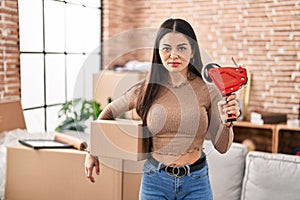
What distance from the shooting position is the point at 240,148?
1.82m

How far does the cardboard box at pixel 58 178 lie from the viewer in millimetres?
1578

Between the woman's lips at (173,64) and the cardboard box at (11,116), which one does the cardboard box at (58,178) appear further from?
the woman's lips at (173,64)

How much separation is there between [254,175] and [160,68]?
0.80 meters

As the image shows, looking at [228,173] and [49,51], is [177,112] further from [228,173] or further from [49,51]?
[49,51]

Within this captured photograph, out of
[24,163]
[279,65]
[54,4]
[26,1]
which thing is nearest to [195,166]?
[24,163]

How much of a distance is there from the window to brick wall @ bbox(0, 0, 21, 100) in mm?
114

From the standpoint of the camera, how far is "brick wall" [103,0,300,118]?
3.10m

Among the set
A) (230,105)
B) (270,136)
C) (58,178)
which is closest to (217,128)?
(230,105)

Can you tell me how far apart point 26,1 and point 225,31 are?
1565 millimetres

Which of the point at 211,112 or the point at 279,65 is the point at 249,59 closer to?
the point at 279,65

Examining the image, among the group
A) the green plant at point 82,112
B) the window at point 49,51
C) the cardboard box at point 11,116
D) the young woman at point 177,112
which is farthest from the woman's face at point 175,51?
the window at point 49,51

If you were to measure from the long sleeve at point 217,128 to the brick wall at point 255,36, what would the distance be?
74.0 inches

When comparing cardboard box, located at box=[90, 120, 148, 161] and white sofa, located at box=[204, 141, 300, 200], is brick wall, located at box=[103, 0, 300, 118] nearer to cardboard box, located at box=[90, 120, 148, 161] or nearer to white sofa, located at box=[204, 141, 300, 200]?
white sofa, located at box=[204, 141, 300, 200]

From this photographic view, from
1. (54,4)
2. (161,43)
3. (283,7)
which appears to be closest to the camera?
(161,43)
